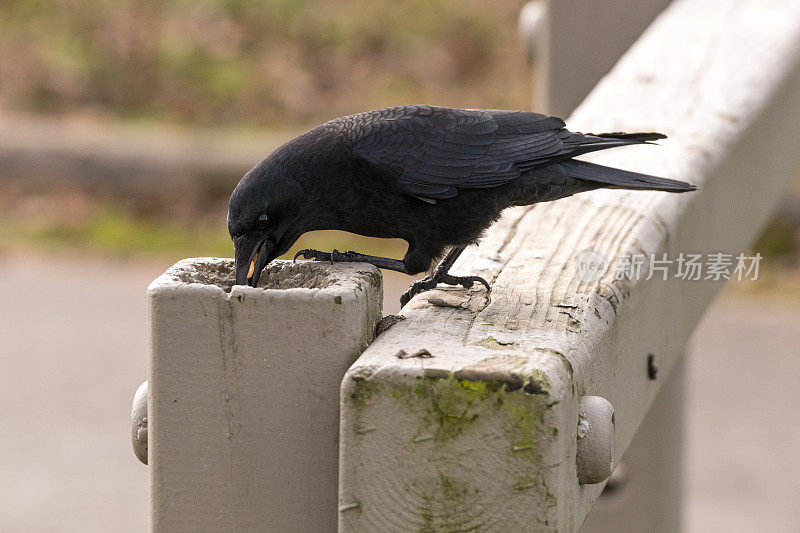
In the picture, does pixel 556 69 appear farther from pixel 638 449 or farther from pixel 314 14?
pixel 314 14

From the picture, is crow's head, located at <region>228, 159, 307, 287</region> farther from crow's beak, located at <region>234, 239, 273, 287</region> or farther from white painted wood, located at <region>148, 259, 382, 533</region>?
white painted wood, located at <region>148, 259, 382, 533</region>

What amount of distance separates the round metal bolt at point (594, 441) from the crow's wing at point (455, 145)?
2.60 ft

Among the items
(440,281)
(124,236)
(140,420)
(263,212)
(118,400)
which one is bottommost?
(118,400)

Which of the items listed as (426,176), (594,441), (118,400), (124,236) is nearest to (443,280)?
(426,176)

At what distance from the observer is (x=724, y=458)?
5465mm

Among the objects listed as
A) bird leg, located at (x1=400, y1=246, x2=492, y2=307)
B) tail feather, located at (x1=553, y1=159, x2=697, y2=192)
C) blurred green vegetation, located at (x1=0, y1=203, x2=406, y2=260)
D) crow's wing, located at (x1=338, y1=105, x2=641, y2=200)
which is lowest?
blurred green vegetation, located at (x1=0, y1=203, x2=406, y2=260)

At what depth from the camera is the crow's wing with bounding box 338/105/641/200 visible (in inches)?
77.1

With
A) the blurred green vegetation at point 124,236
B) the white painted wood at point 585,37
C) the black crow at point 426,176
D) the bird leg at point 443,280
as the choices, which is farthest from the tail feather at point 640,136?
the blurred green vegetation at point 124,236

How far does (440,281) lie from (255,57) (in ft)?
25.5

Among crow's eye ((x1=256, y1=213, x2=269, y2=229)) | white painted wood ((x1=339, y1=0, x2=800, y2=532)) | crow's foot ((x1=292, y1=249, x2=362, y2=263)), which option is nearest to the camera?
→ white painted wood ((x1=339, y1=0, x2=800, y2=532))

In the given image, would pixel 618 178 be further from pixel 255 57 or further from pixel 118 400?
pixel 255 57

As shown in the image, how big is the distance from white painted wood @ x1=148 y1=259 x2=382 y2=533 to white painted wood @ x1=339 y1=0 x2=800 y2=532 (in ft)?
0.22

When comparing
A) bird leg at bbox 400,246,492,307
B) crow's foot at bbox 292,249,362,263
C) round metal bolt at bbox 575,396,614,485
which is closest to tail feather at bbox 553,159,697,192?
bird leg at bbox 400,246,492,307

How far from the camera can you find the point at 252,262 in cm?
162
